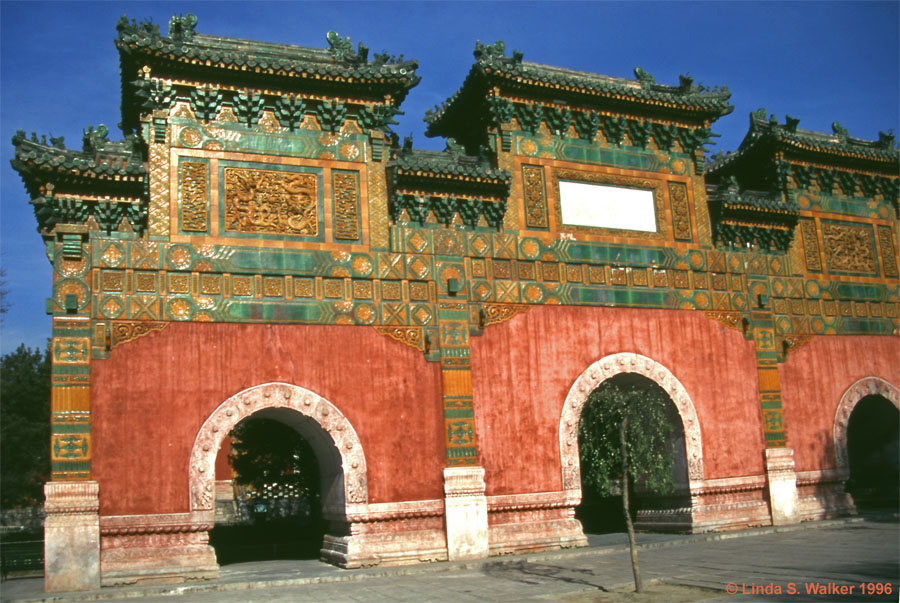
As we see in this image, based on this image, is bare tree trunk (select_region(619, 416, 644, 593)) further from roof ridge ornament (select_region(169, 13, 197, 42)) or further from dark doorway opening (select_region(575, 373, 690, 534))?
roof ridge ornament (select_region(169, 13, 197, 42))

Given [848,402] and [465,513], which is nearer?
[465,513]

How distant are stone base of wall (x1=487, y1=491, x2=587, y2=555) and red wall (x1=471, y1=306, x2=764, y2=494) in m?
0.21

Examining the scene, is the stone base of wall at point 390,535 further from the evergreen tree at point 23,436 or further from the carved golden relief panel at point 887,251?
the evergreen tree at point 23,436

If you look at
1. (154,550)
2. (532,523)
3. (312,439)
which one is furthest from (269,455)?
(532,523)

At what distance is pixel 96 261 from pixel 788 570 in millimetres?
10901

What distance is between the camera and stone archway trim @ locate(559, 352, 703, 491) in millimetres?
14852

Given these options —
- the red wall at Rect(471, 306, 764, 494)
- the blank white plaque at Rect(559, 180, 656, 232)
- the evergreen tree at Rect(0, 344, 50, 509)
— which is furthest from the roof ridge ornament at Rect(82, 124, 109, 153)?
the evergreen tree at Rect(0, 344, 50, 509)

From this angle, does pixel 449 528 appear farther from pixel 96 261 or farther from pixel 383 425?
pixel 96 261

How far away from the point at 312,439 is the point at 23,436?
23772 millimetres

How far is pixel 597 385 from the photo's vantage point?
15297 millimetres

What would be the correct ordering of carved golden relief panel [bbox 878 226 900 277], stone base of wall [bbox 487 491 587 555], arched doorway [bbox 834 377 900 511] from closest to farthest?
stone base of wall [bbox 487 491 587 555], arched doorway [bbox 834 377 900 511], carved golden relief panel [bbox 878 226 900 277]

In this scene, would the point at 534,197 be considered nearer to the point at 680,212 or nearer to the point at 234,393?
the point at 680,212

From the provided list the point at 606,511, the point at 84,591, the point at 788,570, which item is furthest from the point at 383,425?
the point at 606,511

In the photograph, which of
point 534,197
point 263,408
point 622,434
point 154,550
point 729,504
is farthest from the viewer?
point 729,504
